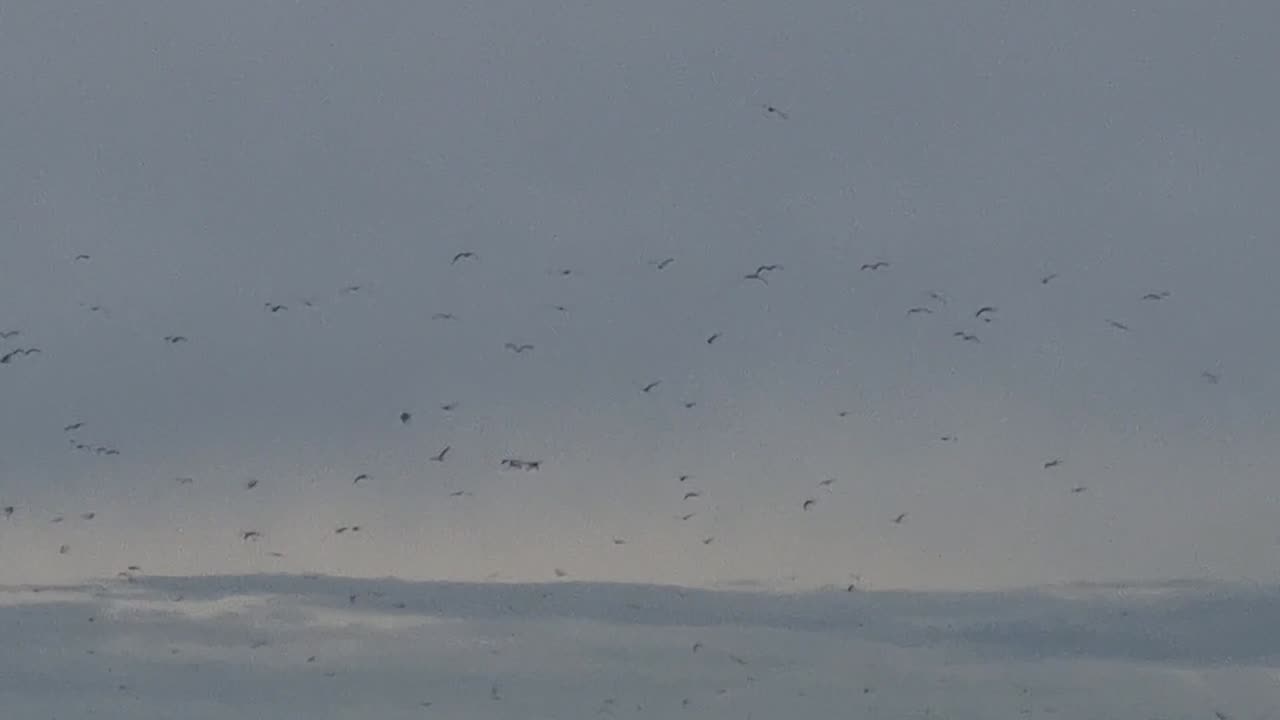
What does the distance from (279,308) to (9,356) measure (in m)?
26.6

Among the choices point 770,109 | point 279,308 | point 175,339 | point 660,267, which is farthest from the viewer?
point 175,339

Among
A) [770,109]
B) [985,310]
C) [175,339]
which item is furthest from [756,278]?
[175,339]

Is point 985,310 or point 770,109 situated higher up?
point 770,109

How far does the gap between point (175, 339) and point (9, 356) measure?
13614mm

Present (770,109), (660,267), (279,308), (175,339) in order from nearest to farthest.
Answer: (770,109) < (660,267) < (279,308) < (175,339)

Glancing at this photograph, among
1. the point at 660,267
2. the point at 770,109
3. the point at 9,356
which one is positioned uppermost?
the point at 770,109

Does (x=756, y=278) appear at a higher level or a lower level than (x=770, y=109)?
lower

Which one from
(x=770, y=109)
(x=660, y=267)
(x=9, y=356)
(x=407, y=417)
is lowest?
(x=407, y=417)

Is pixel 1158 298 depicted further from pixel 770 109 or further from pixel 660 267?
pixel 660 267

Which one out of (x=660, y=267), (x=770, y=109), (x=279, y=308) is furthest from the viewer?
(x=279, y=308)

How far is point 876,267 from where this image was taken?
60.6 meters

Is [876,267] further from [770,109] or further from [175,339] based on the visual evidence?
[175,339]

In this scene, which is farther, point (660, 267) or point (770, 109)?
point (660, 267)

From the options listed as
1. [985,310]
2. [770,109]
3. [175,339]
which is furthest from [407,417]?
[985,310]
